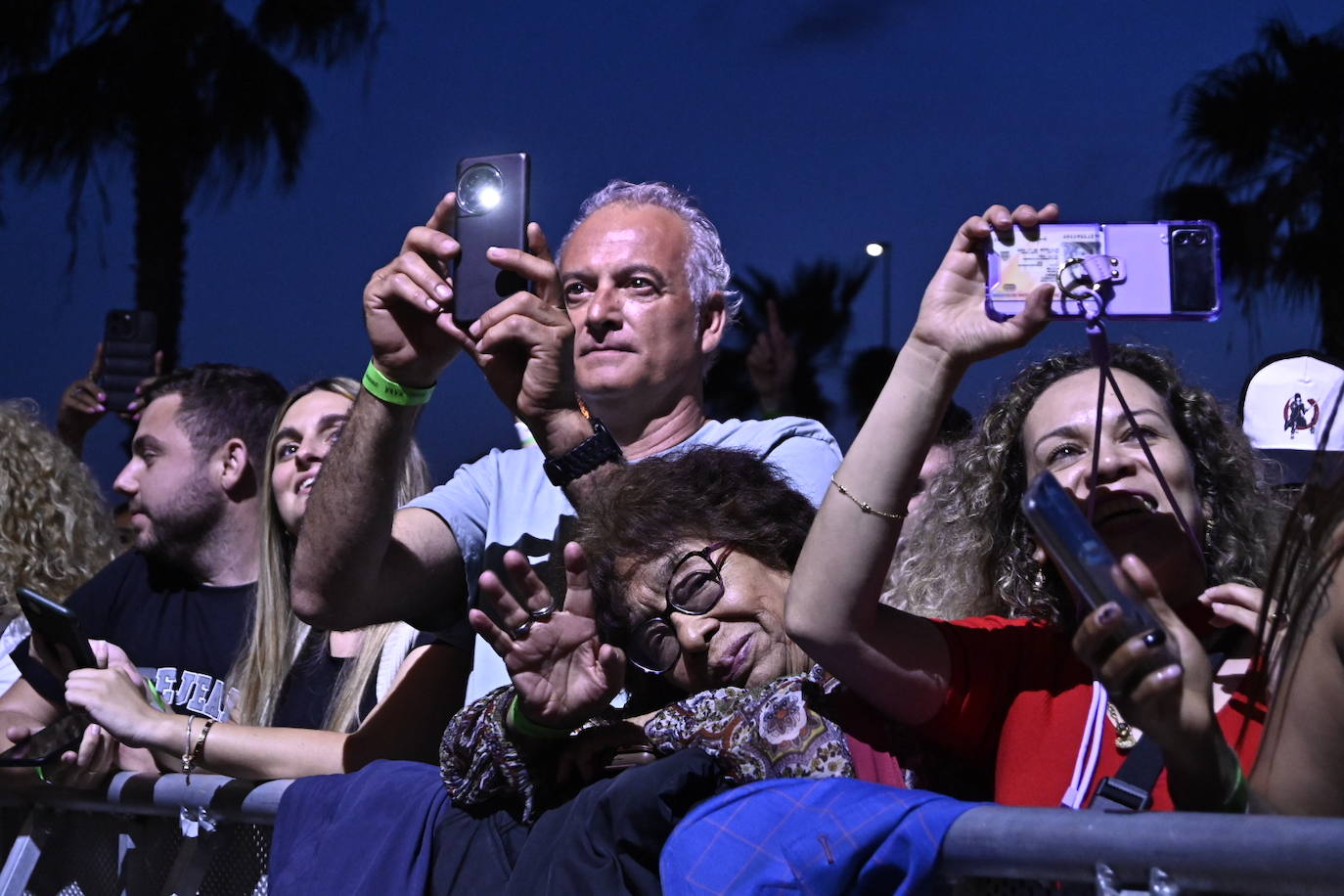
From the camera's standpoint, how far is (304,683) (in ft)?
11.4

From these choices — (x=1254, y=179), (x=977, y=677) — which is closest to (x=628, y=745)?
(x=977, y=677)

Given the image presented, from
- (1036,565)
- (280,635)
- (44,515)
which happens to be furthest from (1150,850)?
(44,515)

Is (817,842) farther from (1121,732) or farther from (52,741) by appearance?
(52,741)

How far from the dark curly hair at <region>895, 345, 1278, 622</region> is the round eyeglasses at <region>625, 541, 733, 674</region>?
0.55 metres

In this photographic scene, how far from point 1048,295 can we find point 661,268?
1.45 meters

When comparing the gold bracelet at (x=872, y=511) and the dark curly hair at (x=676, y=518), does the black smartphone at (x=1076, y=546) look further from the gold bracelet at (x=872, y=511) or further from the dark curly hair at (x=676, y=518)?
the dark curly hair at (x=676, y=518)

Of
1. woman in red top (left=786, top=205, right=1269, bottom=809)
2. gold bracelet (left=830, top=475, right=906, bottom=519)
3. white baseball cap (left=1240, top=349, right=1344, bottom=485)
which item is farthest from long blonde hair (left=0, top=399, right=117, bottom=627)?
white baseball cap (left=1240, top=349, right=1344, bottom=485)

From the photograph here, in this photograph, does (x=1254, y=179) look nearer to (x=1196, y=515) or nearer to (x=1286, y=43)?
(x=1286, y=43)

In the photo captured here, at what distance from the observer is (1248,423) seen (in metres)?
3.24

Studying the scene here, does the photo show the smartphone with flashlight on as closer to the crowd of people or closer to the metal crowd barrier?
the crowd of people

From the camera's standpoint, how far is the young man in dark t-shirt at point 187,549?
3.64 metres

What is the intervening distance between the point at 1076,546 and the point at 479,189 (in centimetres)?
141

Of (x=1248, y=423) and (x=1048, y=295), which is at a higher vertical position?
(x=1048, y=295)

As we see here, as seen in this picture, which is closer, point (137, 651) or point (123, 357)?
point (137, 651)
